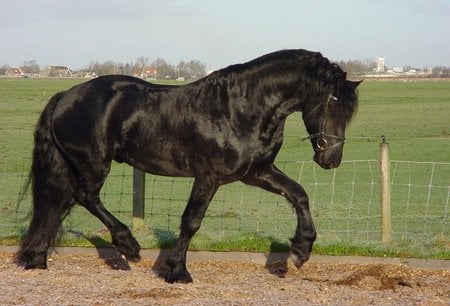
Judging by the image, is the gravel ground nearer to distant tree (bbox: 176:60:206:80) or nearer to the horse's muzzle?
the horse's muzzle

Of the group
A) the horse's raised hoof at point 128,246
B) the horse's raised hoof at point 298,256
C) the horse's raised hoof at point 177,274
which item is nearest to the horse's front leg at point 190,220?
the horse's raised hoof at point 177,274

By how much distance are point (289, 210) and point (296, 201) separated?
5.94 m

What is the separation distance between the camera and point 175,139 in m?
6.66

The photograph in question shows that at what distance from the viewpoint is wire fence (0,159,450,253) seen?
31.5 feet

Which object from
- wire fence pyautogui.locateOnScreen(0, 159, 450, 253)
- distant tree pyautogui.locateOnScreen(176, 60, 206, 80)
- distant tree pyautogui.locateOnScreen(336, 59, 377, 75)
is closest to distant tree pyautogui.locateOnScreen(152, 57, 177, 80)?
distant tree pyautogui.locateOnScreen(176, 60, 206, 80)

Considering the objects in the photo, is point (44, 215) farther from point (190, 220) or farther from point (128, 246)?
point (190, 220)

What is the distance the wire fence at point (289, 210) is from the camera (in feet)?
31.5

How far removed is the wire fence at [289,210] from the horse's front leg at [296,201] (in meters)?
1.56

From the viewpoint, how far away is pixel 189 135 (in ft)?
21.6

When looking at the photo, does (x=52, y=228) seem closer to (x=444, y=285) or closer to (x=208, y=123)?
(x=208, y=123)

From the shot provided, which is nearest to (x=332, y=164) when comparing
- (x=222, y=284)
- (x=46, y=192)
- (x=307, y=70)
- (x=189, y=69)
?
(x=307, y=70)

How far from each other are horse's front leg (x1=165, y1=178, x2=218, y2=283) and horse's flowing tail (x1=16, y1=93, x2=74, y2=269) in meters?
1.36

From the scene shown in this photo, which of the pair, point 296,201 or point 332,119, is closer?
point 332,119

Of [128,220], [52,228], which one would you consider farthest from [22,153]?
[52,228]
